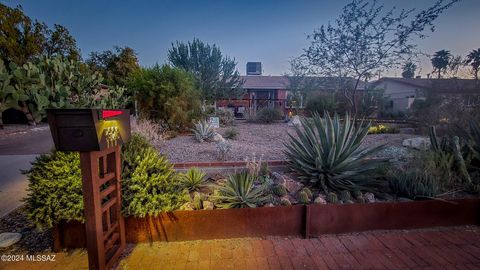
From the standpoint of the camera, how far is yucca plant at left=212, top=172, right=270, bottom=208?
253 cm

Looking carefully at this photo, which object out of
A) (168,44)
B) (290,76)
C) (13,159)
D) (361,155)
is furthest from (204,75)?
(361,155)

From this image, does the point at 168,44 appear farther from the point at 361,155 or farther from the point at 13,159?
the point at 361,155

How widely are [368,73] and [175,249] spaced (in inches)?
369

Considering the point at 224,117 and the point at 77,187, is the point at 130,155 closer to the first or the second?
the point at 77,187

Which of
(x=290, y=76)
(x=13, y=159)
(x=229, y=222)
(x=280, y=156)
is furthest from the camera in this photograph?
(x=290, y=76)

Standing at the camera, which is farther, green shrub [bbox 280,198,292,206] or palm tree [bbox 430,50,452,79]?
palm tree [bbox 430,50,452,79]

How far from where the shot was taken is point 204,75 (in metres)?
16.5

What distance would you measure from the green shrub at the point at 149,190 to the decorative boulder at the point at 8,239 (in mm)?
1313

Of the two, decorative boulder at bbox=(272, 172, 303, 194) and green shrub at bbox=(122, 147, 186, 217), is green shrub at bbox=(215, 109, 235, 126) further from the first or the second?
green shrub at bbox=(122, 147, 186, 217)

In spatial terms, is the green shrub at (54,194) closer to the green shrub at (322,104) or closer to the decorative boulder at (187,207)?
the decorative boulder at (187,207)

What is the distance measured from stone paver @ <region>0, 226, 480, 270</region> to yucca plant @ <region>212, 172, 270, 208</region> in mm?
387

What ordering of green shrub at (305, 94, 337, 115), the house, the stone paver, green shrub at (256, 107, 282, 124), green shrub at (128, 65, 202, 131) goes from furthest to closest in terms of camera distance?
the house < green shrub at (305, 94, 337, 115) < green shrub at (256, 107, 282, 124) < green shrub at (128, 65, 202, 131) < the stone paver

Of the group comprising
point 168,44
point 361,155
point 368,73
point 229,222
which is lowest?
point 229,222

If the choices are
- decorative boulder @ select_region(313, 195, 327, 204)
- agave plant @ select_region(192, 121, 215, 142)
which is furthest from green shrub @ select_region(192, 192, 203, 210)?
agave plant @ select_region(192, 121, 215, 142)
